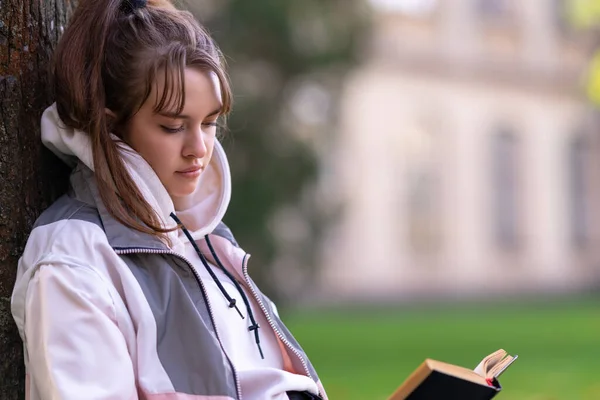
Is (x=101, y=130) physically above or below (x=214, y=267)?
above

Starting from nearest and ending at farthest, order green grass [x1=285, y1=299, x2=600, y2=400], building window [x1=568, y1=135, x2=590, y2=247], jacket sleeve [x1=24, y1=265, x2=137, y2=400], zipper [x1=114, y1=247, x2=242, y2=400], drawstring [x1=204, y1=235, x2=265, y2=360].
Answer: jacket sleeve [x1=24, y1=265, x2=137, y2=400]
zipper [x1=114, y1=247, x2=242, y2=400]
drawstring [x1=204, y1=235, x2=265, y2=360]
green grass [x1=285, y1=299, x2=600, y2=400]
building window [x1=568, y1=135, x2=590, y2=247]

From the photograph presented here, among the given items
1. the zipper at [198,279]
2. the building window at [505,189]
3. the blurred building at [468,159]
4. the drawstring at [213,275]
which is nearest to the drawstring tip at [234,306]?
the drawstring at [213,275]

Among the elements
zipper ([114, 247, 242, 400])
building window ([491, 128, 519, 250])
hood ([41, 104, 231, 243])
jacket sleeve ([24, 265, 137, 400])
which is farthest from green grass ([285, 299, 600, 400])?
building window ([491, 128, 519, 250])

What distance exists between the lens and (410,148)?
23.1 meters

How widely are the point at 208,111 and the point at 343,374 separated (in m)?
6.36

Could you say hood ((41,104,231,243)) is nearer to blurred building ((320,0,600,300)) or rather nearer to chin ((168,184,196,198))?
chin ((168,184,196,198))

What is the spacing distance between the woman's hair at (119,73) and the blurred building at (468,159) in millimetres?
18721

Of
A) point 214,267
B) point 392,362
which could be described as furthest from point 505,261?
point 214,267

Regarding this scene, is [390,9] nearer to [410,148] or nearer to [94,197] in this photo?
[410,148]

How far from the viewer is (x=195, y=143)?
2244 millimetres

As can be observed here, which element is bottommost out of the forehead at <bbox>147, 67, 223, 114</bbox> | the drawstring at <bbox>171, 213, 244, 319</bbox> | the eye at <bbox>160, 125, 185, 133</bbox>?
the drawstring at <bbox>171, 213, 244, 319</bbox>

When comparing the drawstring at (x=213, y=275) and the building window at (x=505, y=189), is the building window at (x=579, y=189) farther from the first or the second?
the drawstring at (x=213, y=275)

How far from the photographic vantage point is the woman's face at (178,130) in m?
2.21

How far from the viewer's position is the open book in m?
2.00
